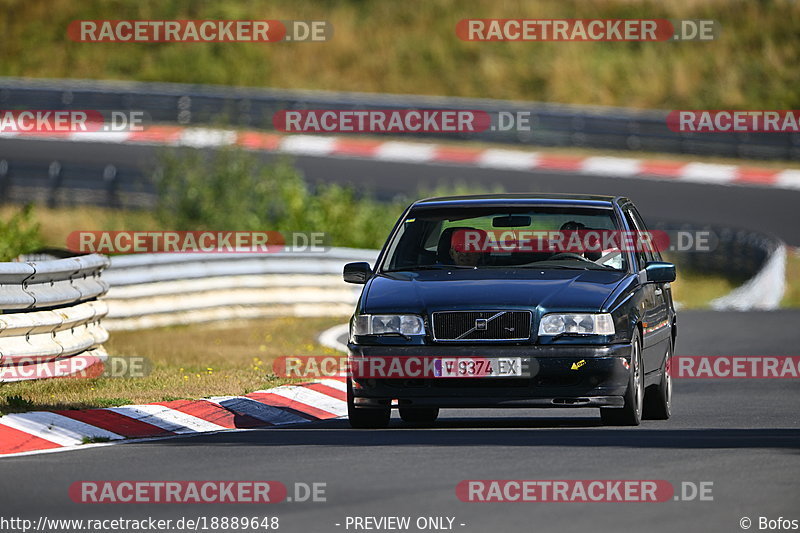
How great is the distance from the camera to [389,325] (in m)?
10.2

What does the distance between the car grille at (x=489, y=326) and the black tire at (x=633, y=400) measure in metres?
0.74

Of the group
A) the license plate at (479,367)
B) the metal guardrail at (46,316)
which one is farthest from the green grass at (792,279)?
the license plate at (479,367)

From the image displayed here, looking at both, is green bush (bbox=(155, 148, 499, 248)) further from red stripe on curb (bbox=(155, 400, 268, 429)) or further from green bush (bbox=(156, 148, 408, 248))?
red stripe on curb (bbox=(155, 400, 268, 429))

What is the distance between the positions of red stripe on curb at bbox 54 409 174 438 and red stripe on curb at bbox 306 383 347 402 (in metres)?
2.37

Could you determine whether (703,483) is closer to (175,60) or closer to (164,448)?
(164,448)

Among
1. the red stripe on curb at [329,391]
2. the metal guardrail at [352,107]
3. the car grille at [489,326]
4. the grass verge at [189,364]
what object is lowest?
the red stripe on curb at [329,391]

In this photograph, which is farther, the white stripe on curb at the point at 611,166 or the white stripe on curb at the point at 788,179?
the white stripe on curb at the point at 611,166

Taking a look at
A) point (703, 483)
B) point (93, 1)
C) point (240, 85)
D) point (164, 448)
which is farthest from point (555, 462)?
point (93, 1)

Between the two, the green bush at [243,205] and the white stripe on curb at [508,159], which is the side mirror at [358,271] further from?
the white stripe on curb at [508,159]

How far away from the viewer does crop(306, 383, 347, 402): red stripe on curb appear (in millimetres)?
12742

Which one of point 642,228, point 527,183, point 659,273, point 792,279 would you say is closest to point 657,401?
point 659,273

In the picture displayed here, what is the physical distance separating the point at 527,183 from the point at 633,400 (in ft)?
70.4

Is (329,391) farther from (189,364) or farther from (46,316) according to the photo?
(46,316)

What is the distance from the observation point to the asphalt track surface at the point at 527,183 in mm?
28938
